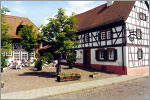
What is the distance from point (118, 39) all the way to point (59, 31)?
24.5 feet

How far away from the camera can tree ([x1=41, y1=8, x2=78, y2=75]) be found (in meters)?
17.5

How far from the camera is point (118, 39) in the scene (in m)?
21.5

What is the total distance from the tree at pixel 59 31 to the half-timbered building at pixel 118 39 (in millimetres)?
6278

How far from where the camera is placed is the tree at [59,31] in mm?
17538

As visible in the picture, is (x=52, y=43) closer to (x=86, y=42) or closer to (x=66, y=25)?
(x=66, y=25)

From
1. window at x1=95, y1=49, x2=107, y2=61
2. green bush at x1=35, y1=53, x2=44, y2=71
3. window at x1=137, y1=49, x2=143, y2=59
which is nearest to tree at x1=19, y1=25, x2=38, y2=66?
green bush at x1=35, y1=53, x2=44, y2=71

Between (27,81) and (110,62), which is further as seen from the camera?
(110,62)

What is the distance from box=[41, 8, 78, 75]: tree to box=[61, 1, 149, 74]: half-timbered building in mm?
6278

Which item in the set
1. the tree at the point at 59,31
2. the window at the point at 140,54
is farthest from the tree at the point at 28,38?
the window at the point at 140,54

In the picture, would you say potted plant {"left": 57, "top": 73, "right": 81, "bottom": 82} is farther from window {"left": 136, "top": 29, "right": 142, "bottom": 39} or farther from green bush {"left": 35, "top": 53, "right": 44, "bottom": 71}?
window {"left": 136, "top": 29, "right": 142, "bottom": 39}

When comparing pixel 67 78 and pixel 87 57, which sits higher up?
pixel 87 57

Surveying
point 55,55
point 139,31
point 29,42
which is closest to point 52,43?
point 55,55

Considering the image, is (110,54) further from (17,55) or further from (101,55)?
(17,55)

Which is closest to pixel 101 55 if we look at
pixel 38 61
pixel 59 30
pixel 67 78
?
pixel 38 61
